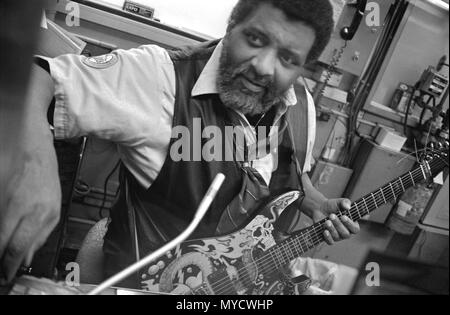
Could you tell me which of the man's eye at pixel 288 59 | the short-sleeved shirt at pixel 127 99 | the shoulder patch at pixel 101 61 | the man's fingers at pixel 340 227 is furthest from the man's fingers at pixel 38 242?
the man's fingers at pixel 340 227

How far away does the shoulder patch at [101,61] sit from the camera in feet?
2.07

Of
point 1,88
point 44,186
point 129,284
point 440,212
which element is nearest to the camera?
point 1,88

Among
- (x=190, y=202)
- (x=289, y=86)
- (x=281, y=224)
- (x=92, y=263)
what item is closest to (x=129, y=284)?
(x=92, y=263)

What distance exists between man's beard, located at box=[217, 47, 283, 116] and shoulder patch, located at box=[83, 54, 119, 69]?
0.61ft

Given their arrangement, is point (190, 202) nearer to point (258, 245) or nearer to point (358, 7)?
point (258, 245)

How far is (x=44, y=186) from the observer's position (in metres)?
0.55

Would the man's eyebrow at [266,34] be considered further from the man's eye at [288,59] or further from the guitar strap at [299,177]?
the guitar strap at [299,177]

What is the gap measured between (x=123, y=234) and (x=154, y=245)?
6cm

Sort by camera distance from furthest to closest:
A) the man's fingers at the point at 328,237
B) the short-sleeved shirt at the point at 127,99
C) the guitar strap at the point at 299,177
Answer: the man's fingers at the point at 328,237, the guitar strap at the point at 299,177, the short-sleeved shirt at the point at 127,99

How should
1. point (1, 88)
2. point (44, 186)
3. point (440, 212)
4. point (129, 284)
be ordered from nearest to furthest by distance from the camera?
point (1, 88) < point (44, 186) < point (129, 284) < point (440, 212)

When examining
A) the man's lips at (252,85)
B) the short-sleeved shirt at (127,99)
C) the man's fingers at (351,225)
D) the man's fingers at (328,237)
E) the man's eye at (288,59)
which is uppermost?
the man's eye at (288,59)

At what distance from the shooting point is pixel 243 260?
A: 779mm

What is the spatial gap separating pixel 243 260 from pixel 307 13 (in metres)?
0.48
